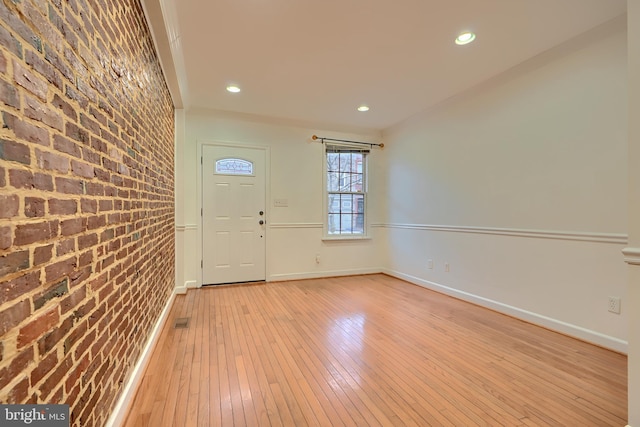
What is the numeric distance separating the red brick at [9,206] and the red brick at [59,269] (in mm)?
215

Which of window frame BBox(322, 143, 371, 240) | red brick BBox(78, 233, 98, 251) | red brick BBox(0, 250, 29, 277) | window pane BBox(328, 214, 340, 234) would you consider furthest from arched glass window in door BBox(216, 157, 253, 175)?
red brick BBox(0, 250, 29, 277)

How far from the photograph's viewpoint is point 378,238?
490 centimetres

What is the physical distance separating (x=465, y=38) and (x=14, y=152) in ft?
9.22

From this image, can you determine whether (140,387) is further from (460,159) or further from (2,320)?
(460,159)

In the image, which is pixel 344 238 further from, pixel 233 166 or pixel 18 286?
pixel 18 286

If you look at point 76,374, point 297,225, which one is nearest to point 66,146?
point 76,374

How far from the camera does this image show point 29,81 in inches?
28.9

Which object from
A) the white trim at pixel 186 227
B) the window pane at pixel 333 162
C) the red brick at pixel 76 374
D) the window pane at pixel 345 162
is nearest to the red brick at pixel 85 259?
the red brick at pixel 76 374

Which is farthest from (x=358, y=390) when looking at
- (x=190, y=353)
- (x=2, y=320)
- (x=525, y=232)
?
(x=525, y=232)

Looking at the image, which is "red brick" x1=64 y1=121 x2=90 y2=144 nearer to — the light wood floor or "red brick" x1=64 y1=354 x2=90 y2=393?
"red brick" x1=64 y1=354 x2=90 y2=393

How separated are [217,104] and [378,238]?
3212 millimetres

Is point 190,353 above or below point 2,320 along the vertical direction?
below

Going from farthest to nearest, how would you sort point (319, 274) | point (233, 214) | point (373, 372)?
point (319, 274) → point (233, 214) → point (373, 372)

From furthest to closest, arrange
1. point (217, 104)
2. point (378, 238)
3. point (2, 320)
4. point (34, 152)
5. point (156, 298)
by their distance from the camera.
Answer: point (378, 238)
point (217, 104)
point (156, 298)
point (34, 152)
point (2, 320)
